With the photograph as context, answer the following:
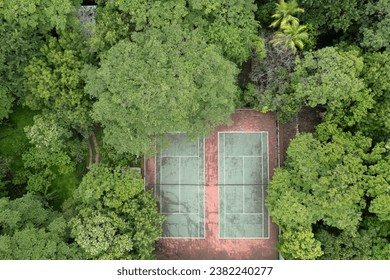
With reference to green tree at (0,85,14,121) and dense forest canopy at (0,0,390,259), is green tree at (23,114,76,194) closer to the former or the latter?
dense forest canopy at (0,0,390,259)

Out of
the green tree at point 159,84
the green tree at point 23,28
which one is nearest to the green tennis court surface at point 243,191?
the green tree at point 159,84

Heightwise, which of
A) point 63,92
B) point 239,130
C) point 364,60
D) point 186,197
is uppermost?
point 364,60

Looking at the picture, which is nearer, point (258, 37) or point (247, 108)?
point (258, 37)

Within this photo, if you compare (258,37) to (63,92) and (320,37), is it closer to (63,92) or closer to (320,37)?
(320,37)

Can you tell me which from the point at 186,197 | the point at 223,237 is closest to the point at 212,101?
the point at 186,197

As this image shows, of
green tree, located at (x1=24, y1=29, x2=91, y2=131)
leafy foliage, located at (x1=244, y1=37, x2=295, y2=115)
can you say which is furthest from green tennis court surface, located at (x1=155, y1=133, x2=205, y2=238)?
green tree, located at (x1=24, y1=29, x2=91, y2=131)

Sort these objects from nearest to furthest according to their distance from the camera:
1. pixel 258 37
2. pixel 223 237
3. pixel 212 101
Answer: pixel 212 101 < pixel 258 37 < pixel 223 237

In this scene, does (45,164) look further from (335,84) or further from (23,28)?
(335,84)
